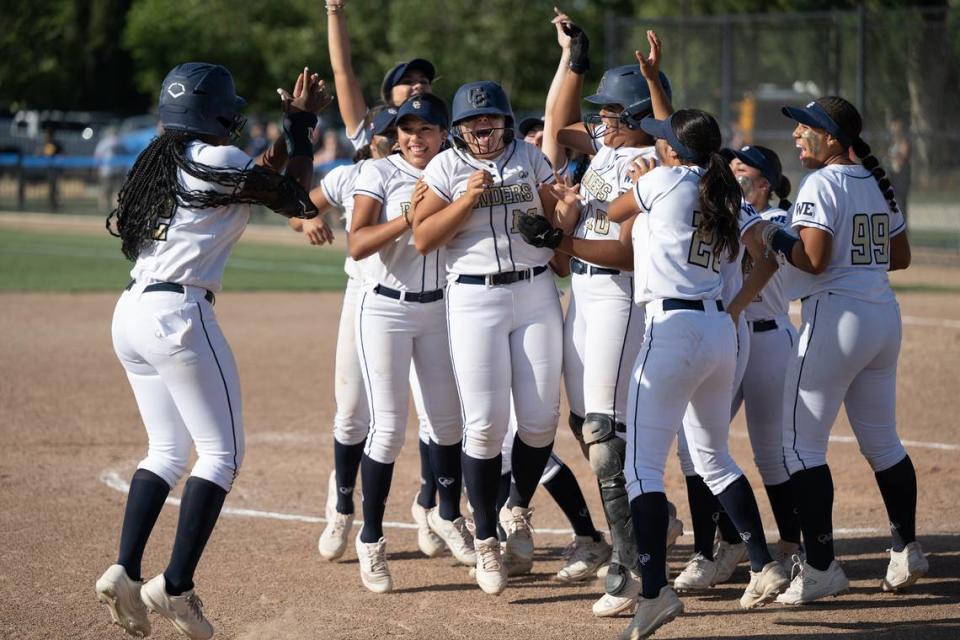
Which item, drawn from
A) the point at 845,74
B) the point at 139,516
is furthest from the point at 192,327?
the point at 845,74

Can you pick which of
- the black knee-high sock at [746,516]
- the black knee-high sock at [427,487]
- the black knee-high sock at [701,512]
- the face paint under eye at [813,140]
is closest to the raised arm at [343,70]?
the black knee-high sock at [427,487]

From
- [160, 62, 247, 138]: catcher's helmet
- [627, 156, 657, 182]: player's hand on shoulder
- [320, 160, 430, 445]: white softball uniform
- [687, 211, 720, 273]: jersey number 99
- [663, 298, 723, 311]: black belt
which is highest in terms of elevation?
[160, 62, 247, 138]: catcher's helmet

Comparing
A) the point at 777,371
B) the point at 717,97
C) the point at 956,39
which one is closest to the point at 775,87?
the point at 717,97

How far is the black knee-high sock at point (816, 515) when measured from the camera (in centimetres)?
512

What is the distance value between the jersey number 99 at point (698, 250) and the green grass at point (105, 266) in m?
11.7

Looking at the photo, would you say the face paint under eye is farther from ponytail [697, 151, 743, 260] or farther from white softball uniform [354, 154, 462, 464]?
white softball uniform [354, 154, 462, 464]

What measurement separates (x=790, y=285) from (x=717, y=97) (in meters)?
13.7

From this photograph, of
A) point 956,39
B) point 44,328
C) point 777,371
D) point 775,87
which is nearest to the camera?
point 777,371

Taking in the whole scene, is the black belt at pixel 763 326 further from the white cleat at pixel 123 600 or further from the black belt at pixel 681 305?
the white cleat at pixel 123 600

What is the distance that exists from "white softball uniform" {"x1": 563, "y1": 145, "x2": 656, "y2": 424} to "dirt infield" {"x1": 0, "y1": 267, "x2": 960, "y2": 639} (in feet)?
2.97

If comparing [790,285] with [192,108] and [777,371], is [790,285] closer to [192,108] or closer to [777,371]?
[777,371]

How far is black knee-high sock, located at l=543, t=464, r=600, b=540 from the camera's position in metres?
5.73

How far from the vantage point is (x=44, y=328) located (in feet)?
41.1

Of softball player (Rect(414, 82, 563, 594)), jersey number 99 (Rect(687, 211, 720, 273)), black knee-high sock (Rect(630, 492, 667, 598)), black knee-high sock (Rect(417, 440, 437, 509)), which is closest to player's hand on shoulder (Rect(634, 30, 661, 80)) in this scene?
softball player (Rect(414, 82, 563, 594))
